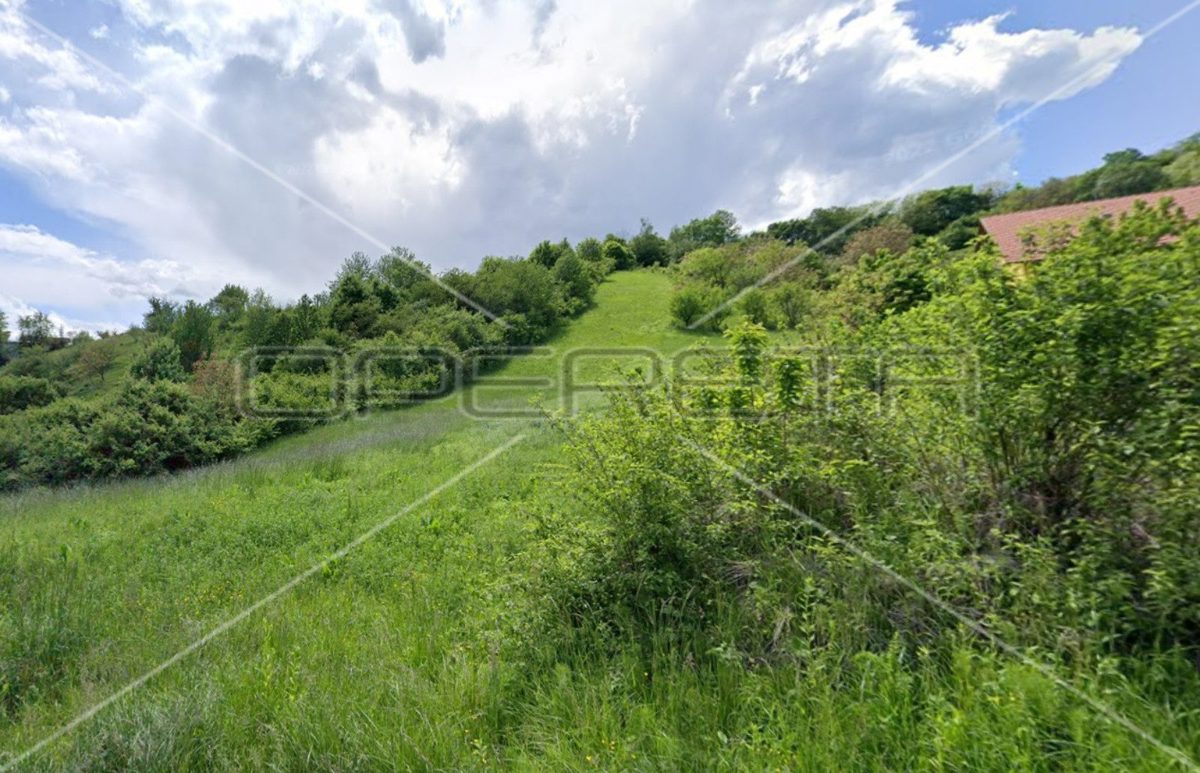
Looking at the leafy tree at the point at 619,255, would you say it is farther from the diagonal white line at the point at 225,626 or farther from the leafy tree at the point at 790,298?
the diagonal white line at the point at 225,626

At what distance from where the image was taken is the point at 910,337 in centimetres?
361

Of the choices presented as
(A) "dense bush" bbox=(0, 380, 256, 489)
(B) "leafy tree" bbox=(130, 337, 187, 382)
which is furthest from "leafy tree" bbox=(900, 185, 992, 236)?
(B) "leafy tree" bbox=(130, 337, 187, 382)

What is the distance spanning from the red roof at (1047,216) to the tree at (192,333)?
100 feet

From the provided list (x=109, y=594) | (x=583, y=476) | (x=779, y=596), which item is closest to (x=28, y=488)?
(x=109, y=594)

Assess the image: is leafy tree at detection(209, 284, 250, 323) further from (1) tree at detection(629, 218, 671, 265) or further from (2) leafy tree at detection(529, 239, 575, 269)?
(1) tree at detection(629, 218, 671, 265)

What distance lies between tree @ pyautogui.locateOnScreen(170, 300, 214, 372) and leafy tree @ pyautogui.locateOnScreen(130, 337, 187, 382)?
68.3 inches

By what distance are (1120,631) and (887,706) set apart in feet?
3.82

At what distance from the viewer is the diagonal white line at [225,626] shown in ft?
8.63

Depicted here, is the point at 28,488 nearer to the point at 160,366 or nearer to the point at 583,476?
the point at 160,366

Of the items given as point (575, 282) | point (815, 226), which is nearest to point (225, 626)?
point (575, 282)

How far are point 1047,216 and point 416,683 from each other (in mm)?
8201

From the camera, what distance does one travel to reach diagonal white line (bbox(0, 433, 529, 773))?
2629 millimetres

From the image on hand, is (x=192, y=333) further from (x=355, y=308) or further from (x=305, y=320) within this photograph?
(x=355, y=308)

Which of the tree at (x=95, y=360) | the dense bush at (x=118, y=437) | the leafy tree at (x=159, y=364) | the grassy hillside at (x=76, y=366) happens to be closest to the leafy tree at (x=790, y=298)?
the dense bush at (x=118, y=437)
